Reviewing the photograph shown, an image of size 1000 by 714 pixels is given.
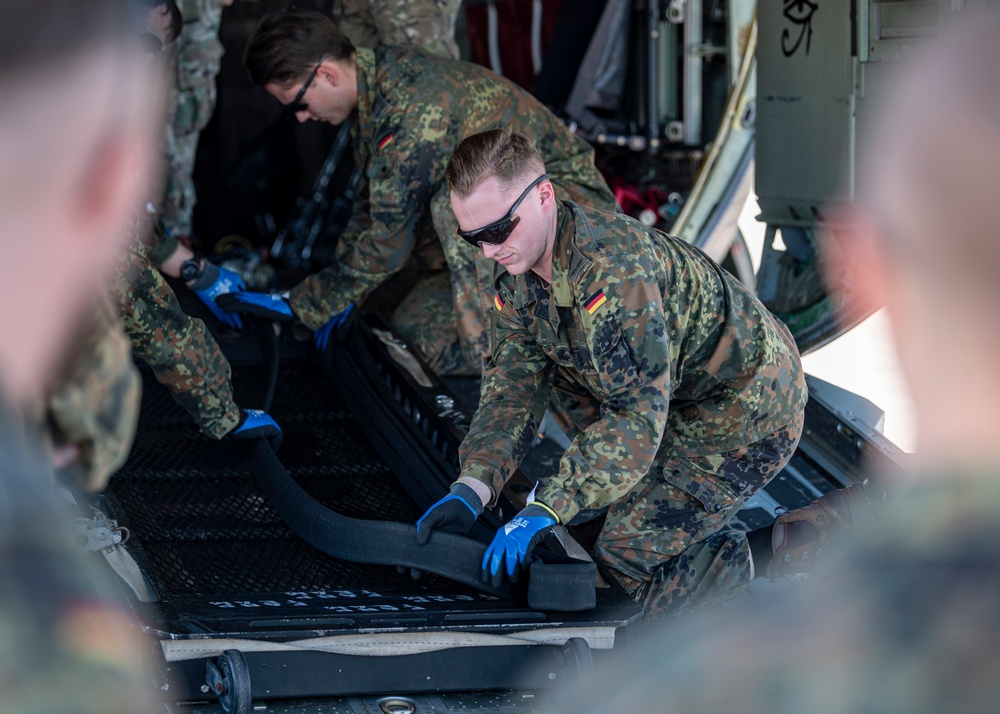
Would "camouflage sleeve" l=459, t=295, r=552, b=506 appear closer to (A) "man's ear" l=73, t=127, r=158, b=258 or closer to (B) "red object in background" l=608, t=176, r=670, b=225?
(A) "man's ear" l=73, t=127, r=158, b=258

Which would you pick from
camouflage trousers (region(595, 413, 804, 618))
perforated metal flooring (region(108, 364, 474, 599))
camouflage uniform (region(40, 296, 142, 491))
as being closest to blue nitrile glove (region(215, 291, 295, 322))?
perforated metal flooring (region(108, 364, 474, 599))

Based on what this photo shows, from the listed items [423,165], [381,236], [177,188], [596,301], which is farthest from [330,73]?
[177,188]

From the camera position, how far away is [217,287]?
4570 millimetres

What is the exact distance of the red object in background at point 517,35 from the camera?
7730 millimetres

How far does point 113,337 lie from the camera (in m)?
1.02

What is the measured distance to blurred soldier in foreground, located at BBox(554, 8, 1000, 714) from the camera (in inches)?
34.0

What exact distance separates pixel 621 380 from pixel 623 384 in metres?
0.01

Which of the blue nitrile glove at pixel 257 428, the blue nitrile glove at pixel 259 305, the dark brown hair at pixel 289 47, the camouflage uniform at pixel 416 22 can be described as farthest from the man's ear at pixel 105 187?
the camouflage uniform at pixel 416 22

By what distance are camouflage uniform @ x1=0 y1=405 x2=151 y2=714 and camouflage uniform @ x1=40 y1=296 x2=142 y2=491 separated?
0.25 feet

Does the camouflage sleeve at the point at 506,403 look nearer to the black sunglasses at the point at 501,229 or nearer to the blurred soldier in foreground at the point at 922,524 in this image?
the black sunglasses at the point at 501,229

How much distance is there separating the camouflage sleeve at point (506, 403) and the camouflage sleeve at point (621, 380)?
221mm

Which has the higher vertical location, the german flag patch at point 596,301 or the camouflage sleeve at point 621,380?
the german flag patch at point 596,301

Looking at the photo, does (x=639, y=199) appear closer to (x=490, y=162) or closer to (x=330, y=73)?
(x=330, y=73)

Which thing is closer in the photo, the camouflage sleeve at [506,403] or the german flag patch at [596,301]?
the german flag patch at [596,301]
